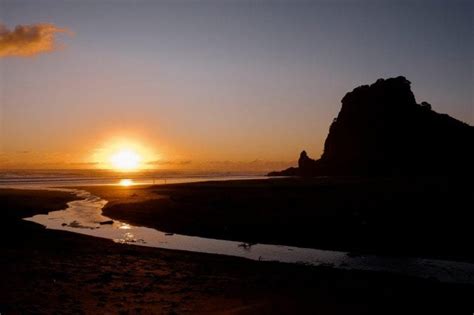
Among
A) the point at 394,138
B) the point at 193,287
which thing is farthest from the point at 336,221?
the point at 394,138

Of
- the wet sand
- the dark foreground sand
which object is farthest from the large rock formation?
the dark foreground sand

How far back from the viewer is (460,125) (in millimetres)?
101812

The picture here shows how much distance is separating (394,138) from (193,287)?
9742 cm

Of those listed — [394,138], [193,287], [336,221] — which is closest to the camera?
[193,287]

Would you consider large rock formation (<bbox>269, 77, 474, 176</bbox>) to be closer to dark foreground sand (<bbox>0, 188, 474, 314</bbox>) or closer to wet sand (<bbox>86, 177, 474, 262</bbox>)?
wet sand (<bbox>86, 177, 474, 262</bbox>)

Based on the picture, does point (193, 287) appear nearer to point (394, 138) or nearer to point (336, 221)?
point (336, 221)

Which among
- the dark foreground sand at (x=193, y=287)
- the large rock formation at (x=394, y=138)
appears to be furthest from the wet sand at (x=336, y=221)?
the large rock formation at (x=394, y=138)

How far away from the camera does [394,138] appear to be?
102m

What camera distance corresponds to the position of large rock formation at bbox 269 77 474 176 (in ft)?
304

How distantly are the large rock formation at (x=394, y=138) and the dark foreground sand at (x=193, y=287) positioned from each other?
80977mm

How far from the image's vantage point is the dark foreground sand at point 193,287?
1190cm

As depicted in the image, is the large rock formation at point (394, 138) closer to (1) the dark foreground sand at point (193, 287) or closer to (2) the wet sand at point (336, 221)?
(2) the wet sand at point (336, 221)

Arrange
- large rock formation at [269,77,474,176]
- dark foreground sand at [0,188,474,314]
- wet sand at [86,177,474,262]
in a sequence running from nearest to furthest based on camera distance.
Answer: dark foreground sand at [0,188,474,314]
wet sand at [86,177,474,262]
large rock formation at [269,77,474,176]

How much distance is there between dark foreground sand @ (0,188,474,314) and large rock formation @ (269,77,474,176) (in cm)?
8098
